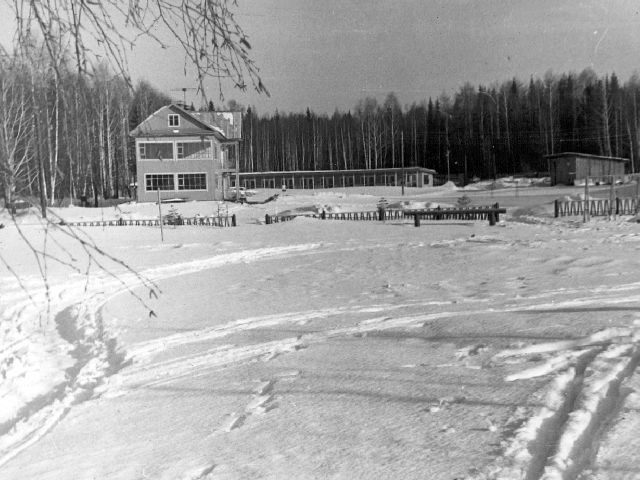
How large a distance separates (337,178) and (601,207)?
51.5 m

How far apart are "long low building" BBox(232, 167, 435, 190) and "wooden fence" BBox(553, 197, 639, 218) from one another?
4702cm

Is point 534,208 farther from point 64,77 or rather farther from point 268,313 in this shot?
point 64,77

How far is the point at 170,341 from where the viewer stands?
820 cm

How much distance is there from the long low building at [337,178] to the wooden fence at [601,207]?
1851 inches

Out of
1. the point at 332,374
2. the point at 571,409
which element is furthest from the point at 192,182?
the point at 571,409

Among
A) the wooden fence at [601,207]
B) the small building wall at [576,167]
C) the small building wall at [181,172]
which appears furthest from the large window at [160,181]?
the small building wall at [576,167]

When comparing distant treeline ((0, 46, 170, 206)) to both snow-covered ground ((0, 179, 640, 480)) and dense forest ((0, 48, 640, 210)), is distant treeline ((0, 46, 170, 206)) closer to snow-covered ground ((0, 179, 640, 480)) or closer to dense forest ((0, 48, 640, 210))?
snow-covered ground ((0, 179, 640, 480))

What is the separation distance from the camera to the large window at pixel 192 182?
49000 mm

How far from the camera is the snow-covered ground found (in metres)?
3.97

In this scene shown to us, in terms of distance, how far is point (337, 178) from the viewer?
80.3 metres

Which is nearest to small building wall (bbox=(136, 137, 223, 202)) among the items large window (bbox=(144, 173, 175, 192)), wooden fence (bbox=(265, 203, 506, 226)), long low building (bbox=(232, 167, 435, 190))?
large window (bbox=(144, 173, 175, 192))

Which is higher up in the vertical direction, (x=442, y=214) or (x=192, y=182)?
(x=192, y=182)

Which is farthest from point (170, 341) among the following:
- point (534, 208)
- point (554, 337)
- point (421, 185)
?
point (421, 185)

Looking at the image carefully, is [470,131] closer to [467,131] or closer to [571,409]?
[467,131]
